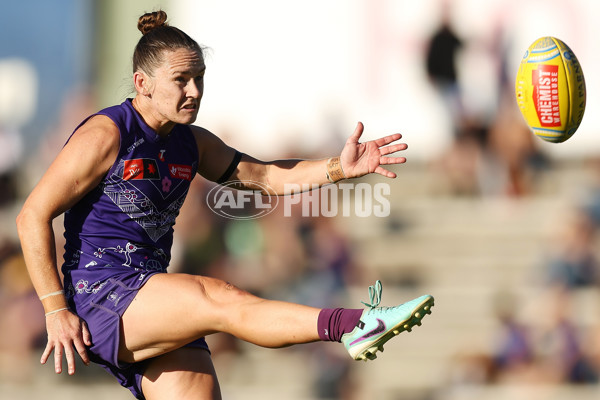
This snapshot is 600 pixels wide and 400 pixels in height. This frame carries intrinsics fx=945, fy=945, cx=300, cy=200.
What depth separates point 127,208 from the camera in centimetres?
407

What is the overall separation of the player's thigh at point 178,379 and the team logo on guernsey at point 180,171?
0.79 metres

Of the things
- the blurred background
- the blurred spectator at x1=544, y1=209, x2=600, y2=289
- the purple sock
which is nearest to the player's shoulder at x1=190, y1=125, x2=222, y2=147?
the purple sock

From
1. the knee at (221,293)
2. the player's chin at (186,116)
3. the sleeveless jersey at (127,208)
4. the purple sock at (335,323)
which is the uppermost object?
the player's chin at (186,116)

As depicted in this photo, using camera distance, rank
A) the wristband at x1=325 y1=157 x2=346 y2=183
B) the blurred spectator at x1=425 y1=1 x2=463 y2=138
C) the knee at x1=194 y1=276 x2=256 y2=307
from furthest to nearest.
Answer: the blurred spectator at x1=425 y1=1 x2=463 y2=138 → the wristband at x1=325 y1=157 x2=346 y2=183 → the knee at x1=194 y1=276 x2=256 y2=307

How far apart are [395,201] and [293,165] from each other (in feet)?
16.2

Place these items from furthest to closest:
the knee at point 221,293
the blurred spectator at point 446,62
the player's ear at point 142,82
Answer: the blurred spectator at point 446,62, the player's ear at point 142,82, the knee at point 221,293

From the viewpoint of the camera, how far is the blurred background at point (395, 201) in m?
8.19

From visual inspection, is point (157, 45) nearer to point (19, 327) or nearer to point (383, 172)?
point (383, 172)

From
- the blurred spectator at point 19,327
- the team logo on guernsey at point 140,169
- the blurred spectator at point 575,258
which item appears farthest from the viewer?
the blurred spectator at point 19,327

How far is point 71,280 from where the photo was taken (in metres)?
4.10

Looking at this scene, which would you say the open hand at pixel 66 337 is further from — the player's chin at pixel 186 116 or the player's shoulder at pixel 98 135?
the player's chin at pixel 186 116

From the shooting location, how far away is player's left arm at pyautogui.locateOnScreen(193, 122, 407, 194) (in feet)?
14.5

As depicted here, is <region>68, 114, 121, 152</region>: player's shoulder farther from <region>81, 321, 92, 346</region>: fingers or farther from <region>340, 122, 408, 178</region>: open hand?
<region>340, 122, 408, 178</region>: open hand

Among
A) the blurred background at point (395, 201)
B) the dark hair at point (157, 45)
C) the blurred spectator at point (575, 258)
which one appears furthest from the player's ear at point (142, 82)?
the blurred spectator at point (575, 258)
